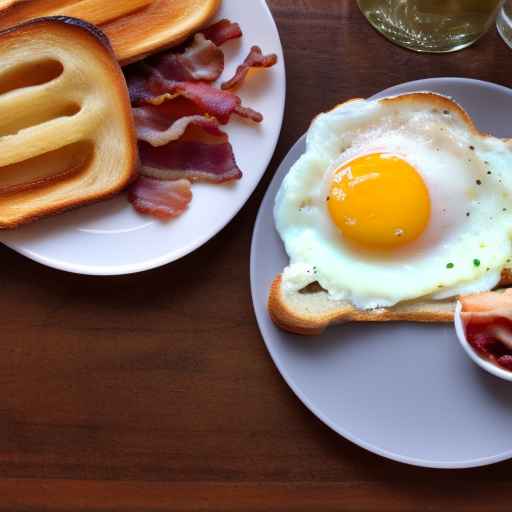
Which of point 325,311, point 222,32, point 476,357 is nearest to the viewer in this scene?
point 476,357

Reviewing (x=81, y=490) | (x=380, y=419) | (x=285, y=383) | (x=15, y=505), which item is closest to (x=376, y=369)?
(x=380, y=419)

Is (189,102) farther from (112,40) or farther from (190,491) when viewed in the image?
(190,491)

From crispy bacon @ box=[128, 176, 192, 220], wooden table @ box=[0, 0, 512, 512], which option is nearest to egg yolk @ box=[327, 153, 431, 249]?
wooden table @ box=[0, 0, 512, 512]

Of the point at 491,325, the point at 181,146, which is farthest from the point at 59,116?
the point at 491,325

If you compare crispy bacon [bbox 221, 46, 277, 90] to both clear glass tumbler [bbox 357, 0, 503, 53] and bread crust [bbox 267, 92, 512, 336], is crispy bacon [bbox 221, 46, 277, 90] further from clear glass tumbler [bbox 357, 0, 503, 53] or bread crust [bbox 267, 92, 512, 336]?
clear glass tumbler [bbox 357, 0, 503, 53]

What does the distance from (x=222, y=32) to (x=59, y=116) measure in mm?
508

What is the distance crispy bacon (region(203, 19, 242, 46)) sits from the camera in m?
1.94

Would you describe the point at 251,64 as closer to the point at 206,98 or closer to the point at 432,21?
the point at 206,98

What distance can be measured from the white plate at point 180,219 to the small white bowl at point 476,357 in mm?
650

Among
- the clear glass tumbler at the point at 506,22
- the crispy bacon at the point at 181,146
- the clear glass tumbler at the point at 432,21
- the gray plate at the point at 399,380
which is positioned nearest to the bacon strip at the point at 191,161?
the crispy bacon at the point at 181,146

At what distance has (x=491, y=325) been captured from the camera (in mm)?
1750

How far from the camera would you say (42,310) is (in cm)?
203

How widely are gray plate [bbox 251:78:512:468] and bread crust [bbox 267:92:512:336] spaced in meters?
0.04

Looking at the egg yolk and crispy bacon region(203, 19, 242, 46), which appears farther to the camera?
crispy bacon region(203, 19, 242, 46)
